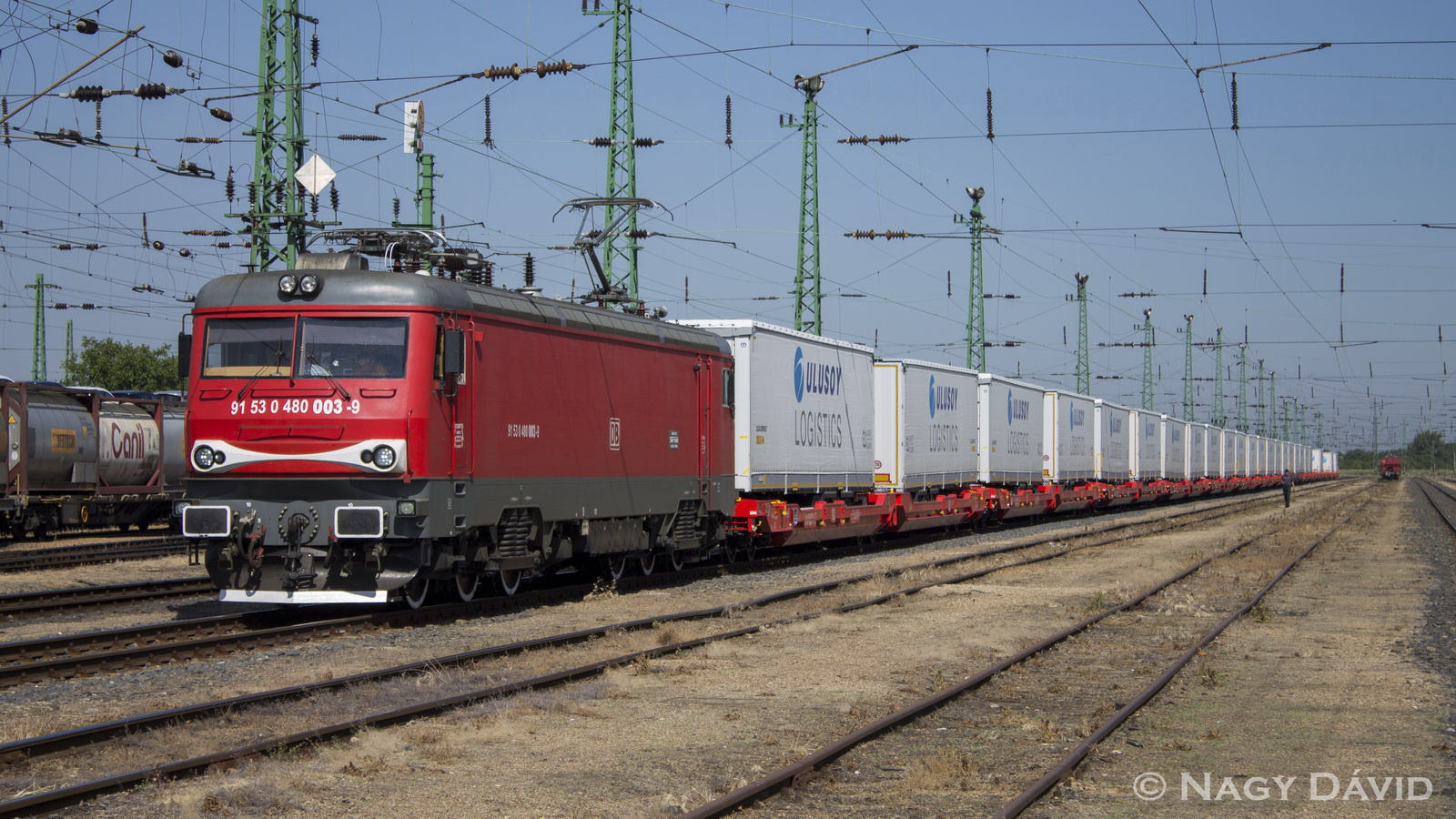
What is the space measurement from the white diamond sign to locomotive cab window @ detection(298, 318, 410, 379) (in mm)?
10771

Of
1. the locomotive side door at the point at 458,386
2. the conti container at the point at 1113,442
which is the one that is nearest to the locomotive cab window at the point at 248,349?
the locomotive side door at the point at 458,386

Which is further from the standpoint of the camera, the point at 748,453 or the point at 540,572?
the point at 748,453

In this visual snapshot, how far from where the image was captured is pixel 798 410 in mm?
22844

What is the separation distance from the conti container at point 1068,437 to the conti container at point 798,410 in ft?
46.4

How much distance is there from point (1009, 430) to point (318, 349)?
2505 centimetres

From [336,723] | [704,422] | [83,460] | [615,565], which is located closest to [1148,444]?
[704,422]

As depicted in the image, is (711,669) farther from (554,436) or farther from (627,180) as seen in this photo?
(627,180)

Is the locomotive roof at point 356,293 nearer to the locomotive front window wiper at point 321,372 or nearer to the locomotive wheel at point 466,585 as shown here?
the locomotive front window wiper at point 321,372

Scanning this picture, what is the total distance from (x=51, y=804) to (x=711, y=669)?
6068 millimetres

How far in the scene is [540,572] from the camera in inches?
711

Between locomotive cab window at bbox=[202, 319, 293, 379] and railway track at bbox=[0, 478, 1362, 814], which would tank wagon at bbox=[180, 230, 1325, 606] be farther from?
railway track at bbox=[0, 478, 1362, 814]

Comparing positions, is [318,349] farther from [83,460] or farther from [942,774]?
[83,460]

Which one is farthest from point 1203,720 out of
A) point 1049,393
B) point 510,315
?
point 1049,393

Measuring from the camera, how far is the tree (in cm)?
6675
